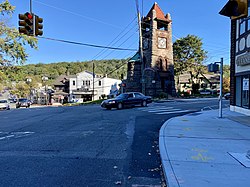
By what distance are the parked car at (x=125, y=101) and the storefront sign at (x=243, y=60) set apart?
8.77 meters

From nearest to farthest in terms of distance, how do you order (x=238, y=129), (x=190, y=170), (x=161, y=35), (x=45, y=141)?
1. (x=190, y=170)
2. (x=45, y=141)
3. (x=238, y=129)
4. (x=161, y=35)

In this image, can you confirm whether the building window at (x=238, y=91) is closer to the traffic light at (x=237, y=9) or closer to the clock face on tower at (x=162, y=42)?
the traffic light at (x=237, y=9)

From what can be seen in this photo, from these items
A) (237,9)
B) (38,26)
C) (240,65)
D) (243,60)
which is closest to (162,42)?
(240,65)

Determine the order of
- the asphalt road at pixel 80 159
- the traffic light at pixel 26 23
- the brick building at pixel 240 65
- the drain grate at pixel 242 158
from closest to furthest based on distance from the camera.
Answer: the asphalt road at pixel 80 159
the drain grate at pixel 242 158
the traffic light at pixel 26 23
the brick building at pixel 240 65

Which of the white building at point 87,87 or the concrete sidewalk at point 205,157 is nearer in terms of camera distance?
the concrete sidewalk at point 205,157

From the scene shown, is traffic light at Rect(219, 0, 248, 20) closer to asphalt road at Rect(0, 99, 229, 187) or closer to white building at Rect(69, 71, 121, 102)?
asphalt road at Rect(0, 99, 229, 187)

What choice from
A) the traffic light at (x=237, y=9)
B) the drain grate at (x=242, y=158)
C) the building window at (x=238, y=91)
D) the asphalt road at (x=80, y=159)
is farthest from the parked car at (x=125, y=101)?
the traffic light at (x=237, y=9)

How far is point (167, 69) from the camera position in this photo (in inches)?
1508

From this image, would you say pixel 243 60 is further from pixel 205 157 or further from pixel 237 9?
pixel 237 9

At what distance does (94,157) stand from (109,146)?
1048mm

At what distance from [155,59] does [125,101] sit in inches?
804

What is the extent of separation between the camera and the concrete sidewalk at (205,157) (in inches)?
145

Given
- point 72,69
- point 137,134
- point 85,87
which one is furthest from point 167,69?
point 72,69

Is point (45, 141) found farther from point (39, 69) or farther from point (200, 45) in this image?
point (39, 69)
